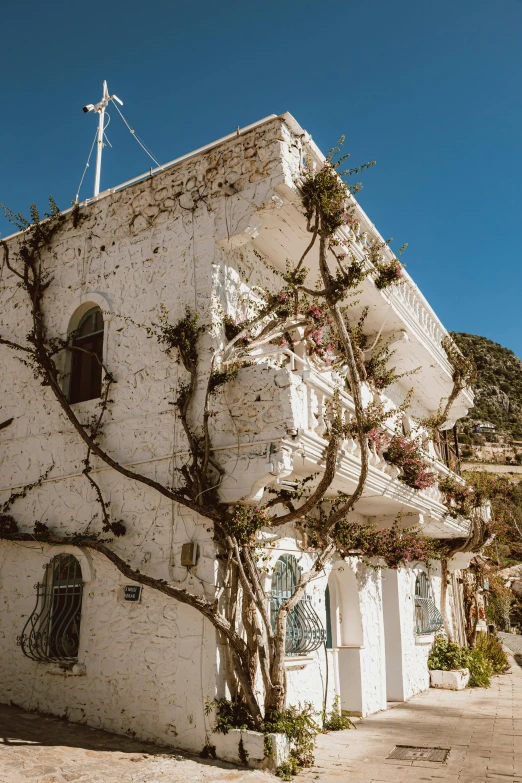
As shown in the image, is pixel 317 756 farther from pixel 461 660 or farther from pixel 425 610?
pixel 461 660

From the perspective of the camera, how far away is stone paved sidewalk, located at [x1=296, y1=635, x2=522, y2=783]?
636 centimetres

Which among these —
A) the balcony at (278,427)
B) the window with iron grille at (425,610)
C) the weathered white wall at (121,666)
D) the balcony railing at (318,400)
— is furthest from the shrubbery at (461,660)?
the weathered white wall at (121,666)

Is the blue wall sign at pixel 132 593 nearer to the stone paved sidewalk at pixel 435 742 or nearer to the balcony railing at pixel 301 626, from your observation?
the balcony railing at pixel 301 626

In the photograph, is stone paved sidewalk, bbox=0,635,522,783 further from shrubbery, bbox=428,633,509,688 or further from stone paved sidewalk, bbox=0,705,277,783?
shrubbery, bbox=428,633,509,688

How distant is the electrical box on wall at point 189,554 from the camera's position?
712 centimetres

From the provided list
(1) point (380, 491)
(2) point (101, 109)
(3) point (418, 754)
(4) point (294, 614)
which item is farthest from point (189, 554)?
(2) point (101, 109)

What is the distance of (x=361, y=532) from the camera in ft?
28.9

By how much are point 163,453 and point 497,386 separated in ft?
296

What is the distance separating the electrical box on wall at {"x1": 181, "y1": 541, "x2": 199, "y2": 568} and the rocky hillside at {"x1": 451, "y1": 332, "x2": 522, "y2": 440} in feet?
256

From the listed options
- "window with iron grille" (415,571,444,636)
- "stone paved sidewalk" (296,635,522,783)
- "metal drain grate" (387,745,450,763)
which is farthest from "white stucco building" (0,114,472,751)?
"window with iron grille" (415,571,444,636)

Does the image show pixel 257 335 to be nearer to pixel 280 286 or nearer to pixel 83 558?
pixel 280 286

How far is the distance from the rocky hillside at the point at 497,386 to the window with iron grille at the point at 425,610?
2754 inches

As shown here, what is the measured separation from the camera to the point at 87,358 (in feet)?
31.4

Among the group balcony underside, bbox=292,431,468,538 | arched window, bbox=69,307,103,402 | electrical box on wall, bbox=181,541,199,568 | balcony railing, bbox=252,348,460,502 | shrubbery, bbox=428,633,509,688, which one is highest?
arched window, bbox=69,307,103,402
